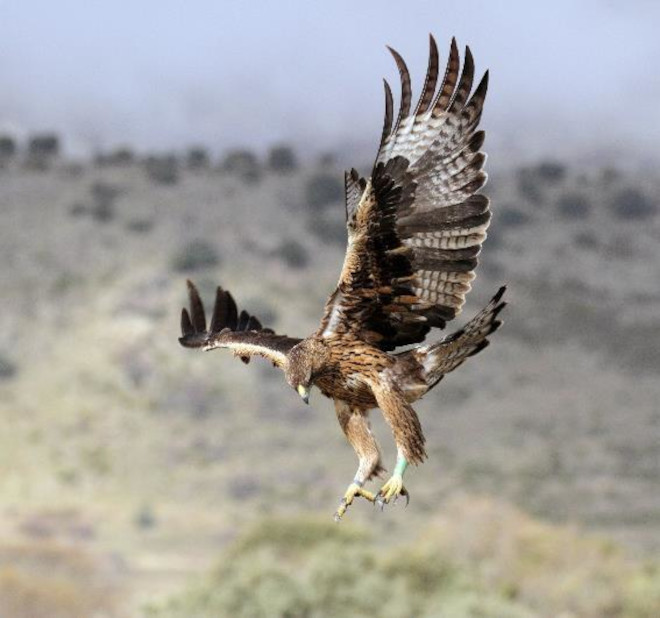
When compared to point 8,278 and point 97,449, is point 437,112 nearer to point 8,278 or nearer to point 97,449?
point 97,449

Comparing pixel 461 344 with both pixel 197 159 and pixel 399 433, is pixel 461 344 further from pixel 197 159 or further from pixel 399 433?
pixel 197 159

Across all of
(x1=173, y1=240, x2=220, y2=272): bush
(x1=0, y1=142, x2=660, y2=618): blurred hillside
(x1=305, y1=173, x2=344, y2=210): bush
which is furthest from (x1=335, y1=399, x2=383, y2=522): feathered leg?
(x1=305, y1=173, x2=344, y2=210): bush

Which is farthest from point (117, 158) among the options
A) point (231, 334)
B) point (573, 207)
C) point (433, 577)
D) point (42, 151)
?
point (231, 334)

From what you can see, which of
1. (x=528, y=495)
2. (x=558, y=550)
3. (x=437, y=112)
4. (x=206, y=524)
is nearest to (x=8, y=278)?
(x=206, y=524)

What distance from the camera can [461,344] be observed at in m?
8.69

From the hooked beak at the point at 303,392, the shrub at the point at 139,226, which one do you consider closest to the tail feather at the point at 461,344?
the hooked beak at the point at 303,392

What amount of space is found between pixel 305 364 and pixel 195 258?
224ft

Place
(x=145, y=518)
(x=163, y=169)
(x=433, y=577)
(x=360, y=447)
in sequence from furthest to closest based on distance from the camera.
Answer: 1. (x=163, y=169)
2. (x=145, y=518)
3. (x=433, y=577)
4. (x=360, y=447)

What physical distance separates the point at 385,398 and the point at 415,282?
986 mm

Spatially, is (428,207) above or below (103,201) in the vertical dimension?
below

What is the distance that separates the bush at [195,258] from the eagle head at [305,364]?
2656 inches

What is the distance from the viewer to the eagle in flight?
811 centimetres

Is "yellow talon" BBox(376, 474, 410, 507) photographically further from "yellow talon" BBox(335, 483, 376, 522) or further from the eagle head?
the eagle head

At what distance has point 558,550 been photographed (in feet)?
129
